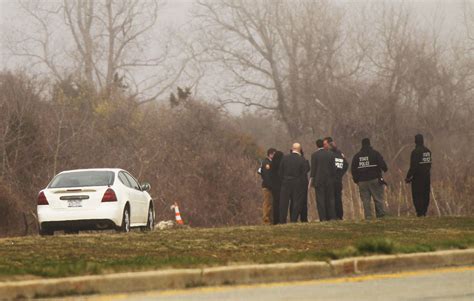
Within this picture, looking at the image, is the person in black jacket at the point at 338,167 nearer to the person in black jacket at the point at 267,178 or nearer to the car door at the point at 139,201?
the person in black jacket at the point at 267,178

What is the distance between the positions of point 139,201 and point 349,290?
12.9 meters

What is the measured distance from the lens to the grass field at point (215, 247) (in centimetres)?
1162

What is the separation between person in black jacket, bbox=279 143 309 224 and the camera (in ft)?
77.9

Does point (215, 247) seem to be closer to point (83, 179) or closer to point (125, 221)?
point (125, 221)

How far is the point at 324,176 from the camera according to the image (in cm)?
2364

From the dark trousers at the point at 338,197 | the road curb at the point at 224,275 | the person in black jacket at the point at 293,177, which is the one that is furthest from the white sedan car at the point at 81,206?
the road curb at the point at 224,275

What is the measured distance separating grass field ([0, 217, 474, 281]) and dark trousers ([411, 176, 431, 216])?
3.51 m

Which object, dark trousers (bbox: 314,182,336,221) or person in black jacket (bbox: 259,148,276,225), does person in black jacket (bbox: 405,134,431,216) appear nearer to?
dark trousers (bbox: 314,182,336,221)

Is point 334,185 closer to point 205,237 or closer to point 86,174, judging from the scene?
point 86,174

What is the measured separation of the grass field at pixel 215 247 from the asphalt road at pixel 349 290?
0.88m

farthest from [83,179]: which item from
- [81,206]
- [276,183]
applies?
[276,183]

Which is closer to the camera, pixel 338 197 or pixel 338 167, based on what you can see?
pixel 338 167

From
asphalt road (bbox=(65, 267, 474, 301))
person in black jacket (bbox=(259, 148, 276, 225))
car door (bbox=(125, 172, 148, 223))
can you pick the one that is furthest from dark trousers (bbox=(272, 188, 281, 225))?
asphalt road (bbox=(65, 267, 474, 301))

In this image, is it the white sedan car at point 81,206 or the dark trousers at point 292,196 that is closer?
the white sedan car at point 81,206
